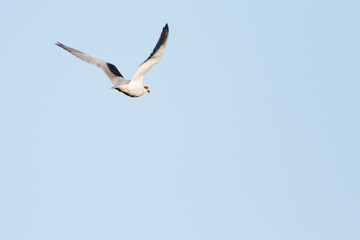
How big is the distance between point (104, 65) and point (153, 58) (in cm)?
463

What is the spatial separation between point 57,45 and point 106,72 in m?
3.20

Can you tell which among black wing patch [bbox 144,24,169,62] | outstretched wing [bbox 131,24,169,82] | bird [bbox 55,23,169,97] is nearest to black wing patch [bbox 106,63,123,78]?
bird [bbox 55,23,169,97]

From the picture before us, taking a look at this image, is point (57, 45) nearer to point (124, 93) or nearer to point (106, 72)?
point (106, 72)

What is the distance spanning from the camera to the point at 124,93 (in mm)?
29703

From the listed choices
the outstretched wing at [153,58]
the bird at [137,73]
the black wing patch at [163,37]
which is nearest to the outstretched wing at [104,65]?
the bird at [137,73]

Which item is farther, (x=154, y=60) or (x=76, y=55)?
(x=76, y=55)

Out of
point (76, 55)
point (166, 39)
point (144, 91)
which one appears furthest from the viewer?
point (76, 55)

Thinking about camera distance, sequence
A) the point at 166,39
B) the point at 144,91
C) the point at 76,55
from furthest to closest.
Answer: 1. the point at 76,55
2. the point at 144,91
3. the point at 166,39

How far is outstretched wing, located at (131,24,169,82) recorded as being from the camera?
93.4 ft

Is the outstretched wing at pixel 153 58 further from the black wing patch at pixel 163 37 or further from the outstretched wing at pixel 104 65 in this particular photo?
the outstretched wing at pixel 104 65

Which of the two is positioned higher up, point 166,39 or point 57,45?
point 57,45

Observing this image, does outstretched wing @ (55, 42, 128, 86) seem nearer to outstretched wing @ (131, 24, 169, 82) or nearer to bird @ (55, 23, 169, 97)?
bird @ (55, 23, 169, 97)

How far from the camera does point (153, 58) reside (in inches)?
1144

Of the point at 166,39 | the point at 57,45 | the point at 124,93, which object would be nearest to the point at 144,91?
the point at 124,93
